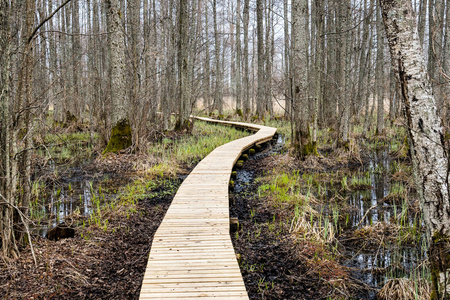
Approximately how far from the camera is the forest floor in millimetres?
3373

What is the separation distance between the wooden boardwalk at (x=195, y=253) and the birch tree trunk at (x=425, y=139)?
1499 mm

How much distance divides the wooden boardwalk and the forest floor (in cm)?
37

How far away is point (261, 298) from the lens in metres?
3.29

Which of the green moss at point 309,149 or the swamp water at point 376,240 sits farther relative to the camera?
the green moss at point 309,149

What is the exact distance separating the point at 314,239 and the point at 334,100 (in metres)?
11.2

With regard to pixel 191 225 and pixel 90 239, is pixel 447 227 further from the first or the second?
pixel 90 239

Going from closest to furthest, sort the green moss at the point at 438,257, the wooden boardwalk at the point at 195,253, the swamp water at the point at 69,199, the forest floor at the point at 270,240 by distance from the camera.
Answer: the green moss at the point at 438,257 < the wooden boardwalk at the point at 195,253 < the forest floor at the point at 270,240 < the swamp water at the point at 69,199

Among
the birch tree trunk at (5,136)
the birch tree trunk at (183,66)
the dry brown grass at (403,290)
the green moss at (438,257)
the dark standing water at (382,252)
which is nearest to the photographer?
the green moss at (438,257)

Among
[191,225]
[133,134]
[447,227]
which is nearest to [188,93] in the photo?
[133,134]

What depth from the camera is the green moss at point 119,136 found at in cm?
898

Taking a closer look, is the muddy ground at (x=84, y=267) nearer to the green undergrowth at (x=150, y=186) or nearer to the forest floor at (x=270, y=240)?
the forest floor at (x=270, y=240)

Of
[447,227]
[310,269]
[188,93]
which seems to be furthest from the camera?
[188,93]

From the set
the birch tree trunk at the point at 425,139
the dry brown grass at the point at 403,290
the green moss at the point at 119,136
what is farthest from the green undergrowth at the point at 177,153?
the birch tree trunk at the point at 425,139

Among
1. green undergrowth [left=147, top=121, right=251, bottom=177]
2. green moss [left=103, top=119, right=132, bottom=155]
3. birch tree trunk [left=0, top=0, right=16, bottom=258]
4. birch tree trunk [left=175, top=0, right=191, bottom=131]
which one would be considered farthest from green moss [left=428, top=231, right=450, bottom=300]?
birch tree trunk [left=175, top=0, right=191, bottom=131]
